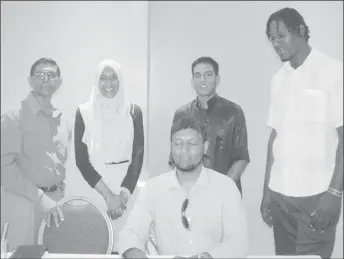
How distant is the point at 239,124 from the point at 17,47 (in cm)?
130

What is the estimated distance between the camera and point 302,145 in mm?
2461

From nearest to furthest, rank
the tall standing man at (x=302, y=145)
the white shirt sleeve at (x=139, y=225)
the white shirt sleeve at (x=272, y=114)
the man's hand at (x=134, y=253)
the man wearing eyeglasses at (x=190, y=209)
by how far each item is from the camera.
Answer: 1. the man's hand at (x=134, y=253)
2. the white shirt sleeve at (x=139, y=225)
3. the man wearing eyeglasses at (x=190, y=209)
4. the tall standing man at (x=302, y=145)
5. the white shirt sleeve at (x=272, y=114)

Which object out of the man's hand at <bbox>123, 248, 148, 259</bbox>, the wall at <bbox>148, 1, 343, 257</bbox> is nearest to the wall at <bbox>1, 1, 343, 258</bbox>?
the wall at <bbox>148, 1, 343, 257</bbox>

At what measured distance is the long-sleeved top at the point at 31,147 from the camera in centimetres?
257

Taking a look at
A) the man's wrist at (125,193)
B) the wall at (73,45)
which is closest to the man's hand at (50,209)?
the wall at (73,45)

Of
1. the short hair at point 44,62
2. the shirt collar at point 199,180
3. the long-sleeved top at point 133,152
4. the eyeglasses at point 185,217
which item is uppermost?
the short hair at point 44,62

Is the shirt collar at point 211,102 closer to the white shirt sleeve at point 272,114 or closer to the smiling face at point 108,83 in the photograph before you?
the white shirt sleeve at point 272,114

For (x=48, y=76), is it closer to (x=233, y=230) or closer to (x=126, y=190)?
(x=126, y=190)

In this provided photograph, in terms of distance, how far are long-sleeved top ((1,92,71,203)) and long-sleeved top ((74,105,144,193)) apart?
6 centimetres

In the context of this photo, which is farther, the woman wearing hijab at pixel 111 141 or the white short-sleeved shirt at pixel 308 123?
the woman wearing hijab at pixel 111 141

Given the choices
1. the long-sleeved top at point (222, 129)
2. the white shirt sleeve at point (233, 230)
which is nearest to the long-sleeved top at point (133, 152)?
the long-sleeved top at point (222, 129)

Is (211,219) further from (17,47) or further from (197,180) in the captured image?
(17,47)

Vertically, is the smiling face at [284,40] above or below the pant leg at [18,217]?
above

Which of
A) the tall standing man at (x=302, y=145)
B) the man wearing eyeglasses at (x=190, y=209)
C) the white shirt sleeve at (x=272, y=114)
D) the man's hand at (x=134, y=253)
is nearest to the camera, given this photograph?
the man's hand at (x=134, y=253)
